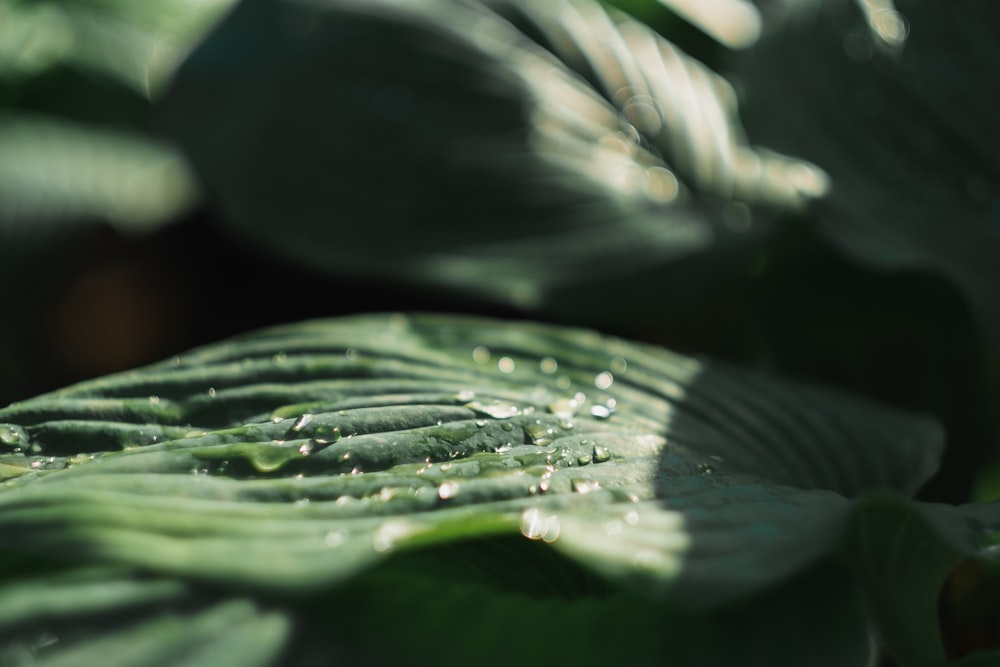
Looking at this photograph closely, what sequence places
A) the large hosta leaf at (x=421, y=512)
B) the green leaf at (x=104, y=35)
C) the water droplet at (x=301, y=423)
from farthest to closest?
1. the green leaf at (x=104, y=35)
2. the water droplet at (x=301, y=423)
3. the large hosta leaf at (x=421, y=512)

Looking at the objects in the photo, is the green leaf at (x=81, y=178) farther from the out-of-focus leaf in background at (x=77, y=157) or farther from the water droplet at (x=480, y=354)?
the water droplet at (x=480, y=354)

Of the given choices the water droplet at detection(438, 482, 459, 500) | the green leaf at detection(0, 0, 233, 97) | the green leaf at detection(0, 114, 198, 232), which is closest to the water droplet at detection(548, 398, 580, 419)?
the water droplet at detection(438, 482, 459, 500)

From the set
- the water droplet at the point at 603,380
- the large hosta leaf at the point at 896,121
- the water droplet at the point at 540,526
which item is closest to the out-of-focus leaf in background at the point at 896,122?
the large hosta leaf at the point at 896,121

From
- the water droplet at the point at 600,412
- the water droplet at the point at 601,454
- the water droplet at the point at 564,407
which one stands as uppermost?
the water droplet at the point at 601,454

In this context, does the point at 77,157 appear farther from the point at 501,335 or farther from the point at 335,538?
the point at 335,538

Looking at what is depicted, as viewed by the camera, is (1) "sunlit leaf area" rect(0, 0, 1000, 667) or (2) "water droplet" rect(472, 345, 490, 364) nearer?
(1) "sunlit leaf area" rect(0, 0, 1000, 667)

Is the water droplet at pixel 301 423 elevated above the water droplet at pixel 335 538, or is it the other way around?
the water droplet at pixel 335 538

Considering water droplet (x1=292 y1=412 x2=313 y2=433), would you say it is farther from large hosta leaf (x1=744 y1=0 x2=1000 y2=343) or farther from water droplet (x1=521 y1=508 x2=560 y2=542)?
large hosta leaf (x1=744 y1=0 x2=1000 y2=343)
